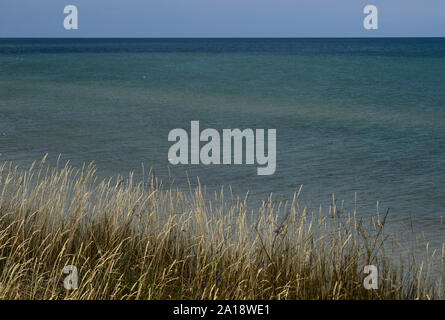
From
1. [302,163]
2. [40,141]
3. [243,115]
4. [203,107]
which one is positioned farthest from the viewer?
[203,107]

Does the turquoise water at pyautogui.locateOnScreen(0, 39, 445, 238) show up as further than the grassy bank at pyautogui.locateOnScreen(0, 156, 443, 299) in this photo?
Yes

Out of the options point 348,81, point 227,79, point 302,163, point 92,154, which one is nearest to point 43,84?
point 227,79

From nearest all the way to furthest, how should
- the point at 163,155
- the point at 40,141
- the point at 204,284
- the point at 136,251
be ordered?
the point at 204,284 → the point at 136,251 → the point at 163,155 → the point at 40,141

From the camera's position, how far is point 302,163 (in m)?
15.3

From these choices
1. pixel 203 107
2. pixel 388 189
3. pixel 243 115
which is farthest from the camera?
pixel 203 107

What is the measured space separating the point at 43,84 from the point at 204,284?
119ft

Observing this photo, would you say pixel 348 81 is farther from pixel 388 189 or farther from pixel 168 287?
pixel 168 287

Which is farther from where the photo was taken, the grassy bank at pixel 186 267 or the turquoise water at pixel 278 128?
the turquoise water at pixel 278 128

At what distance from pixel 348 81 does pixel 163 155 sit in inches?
1174

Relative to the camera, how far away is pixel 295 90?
123 ft

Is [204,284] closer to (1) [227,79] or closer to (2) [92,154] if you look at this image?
(2) [92,154]

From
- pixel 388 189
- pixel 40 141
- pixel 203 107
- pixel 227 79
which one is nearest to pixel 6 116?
pixel 40 141

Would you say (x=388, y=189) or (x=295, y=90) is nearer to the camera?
(x=388, y=189)

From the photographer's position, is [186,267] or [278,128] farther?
[278,128]
